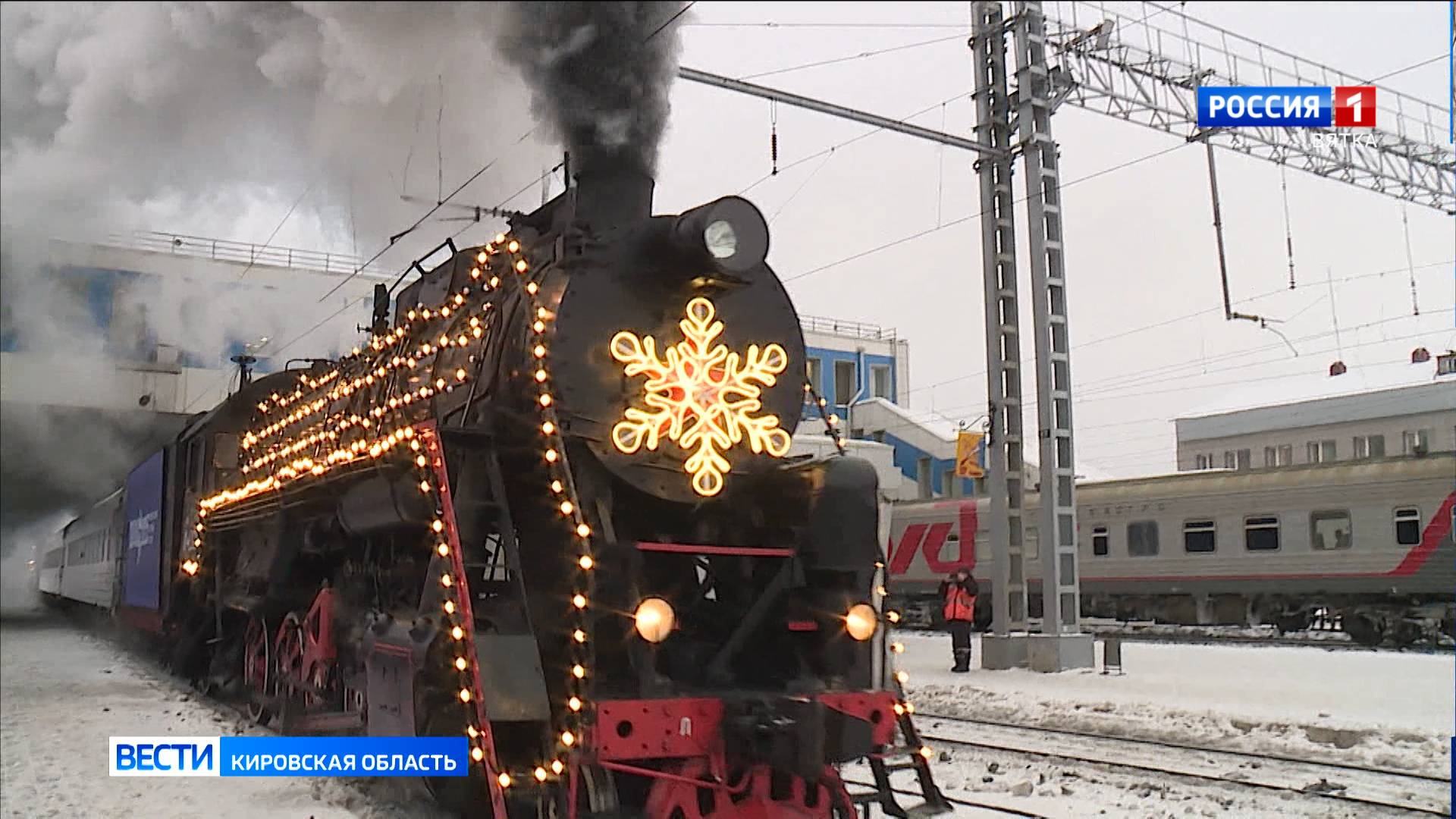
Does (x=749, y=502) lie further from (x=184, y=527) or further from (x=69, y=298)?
(x=69, y=298)

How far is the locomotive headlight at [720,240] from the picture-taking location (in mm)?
5547

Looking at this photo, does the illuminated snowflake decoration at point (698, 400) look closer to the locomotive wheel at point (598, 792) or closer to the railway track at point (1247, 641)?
the locomotive wheel at point (598, 792)

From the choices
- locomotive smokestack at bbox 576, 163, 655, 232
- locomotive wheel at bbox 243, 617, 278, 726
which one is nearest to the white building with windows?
locomotive smokestack at bbox 576, 163, 655, 232

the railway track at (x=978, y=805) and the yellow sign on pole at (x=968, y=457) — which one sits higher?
the yellow sign on pole at (x=968, y=457)

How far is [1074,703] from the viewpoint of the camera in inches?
437

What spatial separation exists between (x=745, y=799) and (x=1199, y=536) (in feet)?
52.6

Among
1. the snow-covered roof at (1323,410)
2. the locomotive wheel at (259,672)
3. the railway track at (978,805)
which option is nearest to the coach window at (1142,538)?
the snow-covered roof at (1323,410)

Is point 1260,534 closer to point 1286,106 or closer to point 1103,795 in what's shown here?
point 1286,106

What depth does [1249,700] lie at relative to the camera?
431 inches

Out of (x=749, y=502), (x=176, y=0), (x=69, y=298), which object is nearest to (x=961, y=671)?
(x=749, y=502)

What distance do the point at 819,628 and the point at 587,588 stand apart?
126 centimetres
